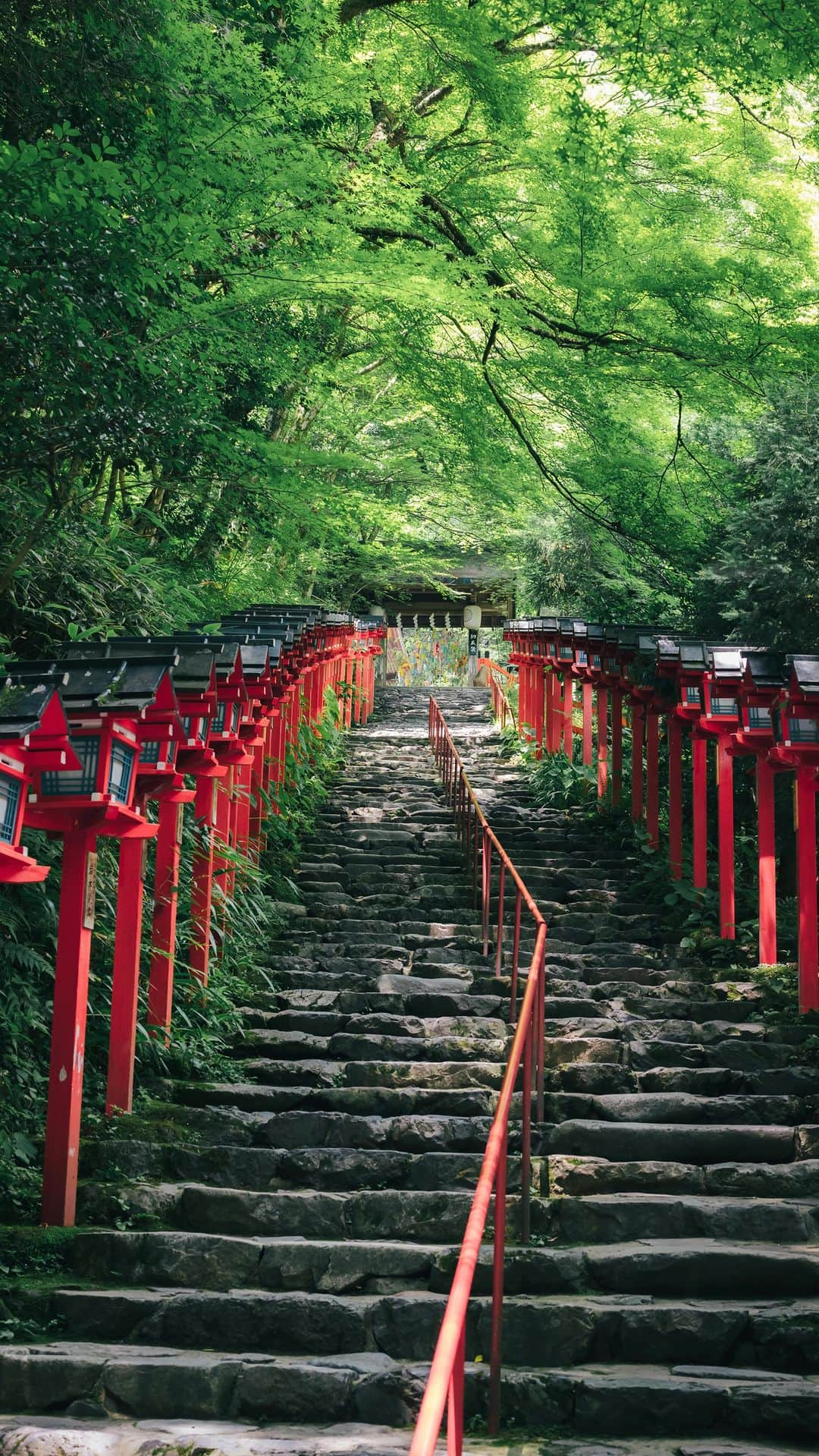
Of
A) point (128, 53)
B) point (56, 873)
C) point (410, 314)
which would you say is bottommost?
point (56, 873)

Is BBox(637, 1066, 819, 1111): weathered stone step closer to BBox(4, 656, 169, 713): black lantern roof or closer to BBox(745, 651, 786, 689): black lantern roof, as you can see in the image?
BBox(745, 651, 786, 689): black lantern roof

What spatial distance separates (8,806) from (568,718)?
15721mm

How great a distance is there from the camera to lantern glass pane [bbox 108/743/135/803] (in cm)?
625

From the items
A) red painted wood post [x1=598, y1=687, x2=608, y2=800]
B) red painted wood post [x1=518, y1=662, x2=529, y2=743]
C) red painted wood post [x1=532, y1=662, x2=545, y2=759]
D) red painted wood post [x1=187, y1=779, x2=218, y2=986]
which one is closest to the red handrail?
red painted wood post [x1=187, y1=779, x2=218, y2=986]

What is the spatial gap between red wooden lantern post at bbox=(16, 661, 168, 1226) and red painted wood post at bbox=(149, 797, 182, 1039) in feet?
5.76

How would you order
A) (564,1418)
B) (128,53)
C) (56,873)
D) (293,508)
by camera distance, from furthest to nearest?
(293,508)
(128,53)
(56,873)
(564,1418)

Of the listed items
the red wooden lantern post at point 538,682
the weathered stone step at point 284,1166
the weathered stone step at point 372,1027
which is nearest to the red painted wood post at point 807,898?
the weathered stone step at point 372,1027

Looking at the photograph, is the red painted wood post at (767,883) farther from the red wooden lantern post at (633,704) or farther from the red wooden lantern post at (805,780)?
the red wooden lantern post at (633,704)

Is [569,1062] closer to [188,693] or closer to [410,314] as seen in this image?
[188,693]

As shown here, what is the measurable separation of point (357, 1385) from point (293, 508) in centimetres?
814

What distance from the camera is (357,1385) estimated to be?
4.89 meters

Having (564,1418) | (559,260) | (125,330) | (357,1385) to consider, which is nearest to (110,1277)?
(357,1385)

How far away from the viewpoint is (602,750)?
17812 millimetres

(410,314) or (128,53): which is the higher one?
(128,53)
